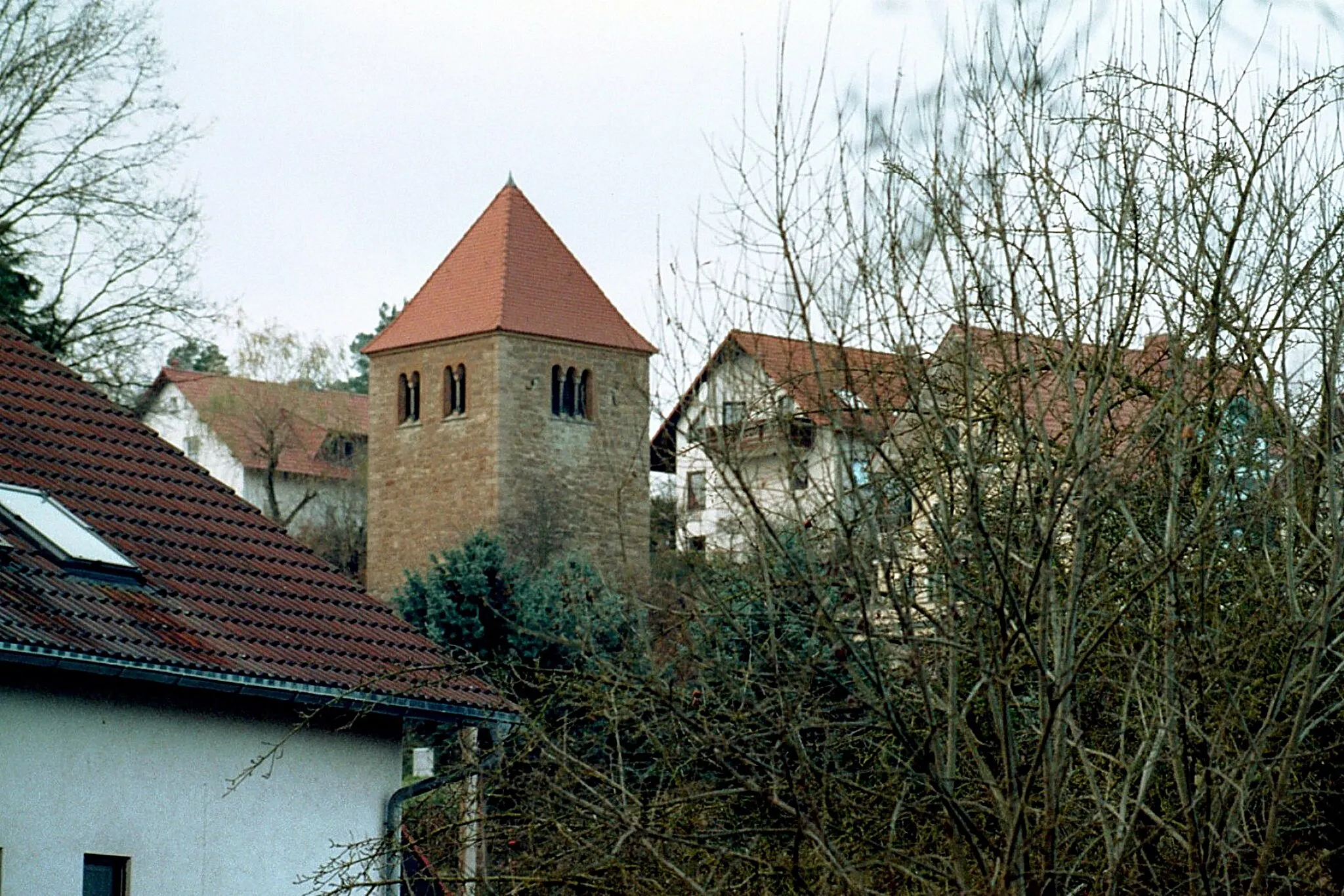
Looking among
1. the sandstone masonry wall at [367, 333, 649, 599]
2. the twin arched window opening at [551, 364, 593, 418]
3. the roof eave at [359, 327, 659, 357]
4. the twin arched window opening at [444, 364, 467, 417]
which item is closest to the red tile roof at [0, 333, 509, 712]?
the sandstone masonry wall at [367, 333, 649, 599]

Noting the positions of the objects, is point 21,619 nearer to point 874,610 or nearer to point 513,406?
point 874,610

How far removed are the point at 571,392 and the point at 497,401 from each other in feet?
7.73

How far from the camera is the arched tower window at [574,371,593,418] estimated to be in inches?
2304

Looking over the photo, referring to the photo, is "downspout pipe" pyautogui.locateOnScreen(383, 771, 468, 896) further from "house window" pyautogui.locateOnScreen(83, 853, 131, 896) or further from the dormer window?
the dormer window

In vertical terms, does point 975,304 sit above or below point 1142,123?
below

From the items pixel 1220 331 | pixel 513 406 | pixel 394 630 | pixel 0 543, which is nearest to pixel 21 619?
pixel 0 543

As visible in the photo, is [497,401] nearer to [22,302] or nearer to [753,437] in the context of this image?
[22,302]

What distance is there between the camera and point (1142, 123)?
25.5ft

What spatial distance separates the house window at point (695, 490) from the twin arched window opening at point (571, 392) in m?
49.5

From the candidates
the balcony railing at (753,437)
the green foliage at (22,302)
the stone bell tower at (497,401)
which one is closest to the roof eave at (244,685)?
the balcony railing at (753,437)

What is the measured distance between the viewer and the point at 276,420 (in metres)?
60.4

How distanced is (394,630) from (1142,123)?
6496mm

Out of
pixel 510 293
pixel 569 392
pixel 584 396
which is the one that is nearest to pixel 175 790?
pixel 569 392

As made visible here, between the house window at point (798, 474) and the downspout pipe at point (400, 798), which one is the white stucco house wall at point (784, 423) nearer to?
the house window at point (798, 474)
